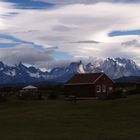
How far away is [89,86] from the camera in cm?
8656

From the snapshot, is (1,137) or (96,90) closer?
(1,137)

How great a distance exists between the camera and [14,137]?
30.7m

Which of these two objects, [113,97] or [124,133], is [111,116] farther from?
[113,97]

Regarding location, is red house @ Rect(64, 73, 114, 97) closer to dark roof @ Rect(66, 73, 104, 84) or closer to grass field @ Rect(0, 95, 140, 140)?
dark roof @ Rect(66, 73, 104, 84)

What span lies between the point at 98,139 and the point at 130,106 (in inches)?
931

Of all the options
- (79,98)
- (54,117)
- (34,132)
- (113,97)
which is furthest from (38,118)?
(79,98)

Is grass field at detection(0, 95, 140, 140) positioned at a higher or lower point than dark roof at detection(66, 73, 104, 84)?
lower

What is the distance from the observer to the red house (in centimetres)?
8619

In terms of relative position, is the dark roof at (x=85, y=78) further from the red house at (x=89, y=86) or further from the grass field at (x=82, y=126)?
the grass field at (x=82, y=126)

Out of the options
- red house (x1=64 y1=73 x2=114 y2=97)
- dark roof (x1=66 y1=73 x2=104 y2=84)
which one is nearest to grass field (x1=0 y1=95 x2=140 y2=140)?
red house (x1=64 y1=73 x2=114 y2=97)

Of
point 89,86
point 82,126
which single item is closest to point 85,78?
point 89,86

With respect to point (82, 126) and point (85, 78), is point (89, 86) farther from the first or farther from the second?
point (82, 126)

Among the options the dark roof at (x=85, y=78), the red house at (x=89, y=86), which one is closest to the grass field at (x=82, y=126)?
the red house at (x=89, y=86)

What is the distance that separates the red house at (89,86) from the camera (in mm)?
86188
